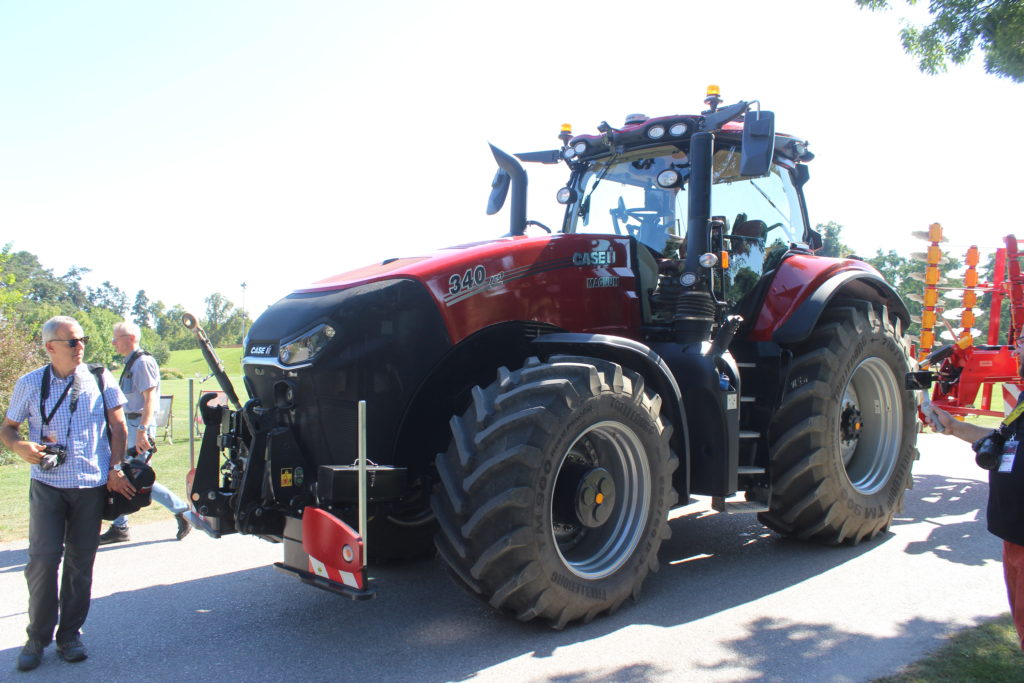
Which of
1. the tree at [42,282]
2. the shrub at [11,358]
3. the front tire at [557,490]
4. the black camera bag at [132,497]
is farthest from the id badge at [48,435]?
the tree at [42,282]

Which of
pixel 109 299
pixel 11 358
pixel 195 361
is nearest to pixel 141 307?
pixel 109 299

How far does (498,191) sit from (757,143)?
196 centimetres

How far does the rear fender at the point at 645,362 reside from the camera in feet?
14.3

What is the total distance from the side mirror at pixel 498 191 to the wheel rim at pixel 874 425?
2965 millimetres

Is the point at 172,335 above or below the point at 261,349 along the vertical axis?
below

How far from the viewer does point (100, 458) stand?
4094mm

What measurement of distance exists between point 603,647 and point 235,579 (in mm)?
2477

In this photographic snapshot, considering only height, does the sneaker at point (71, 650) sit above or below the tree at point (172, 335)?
above

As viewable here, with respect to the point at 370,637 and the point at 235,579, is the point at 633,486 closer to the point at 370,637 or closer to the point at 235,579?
the point at 370,637

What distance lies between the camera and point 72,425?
158 inches

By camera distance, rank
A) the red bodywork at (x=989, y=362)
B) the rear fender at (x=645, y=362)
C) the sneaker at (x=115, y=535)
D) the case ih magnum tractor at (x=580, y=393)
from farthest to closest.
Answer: the red bodywork at (x=989, y=362)
the sneaker at (x=115, y=535)
the rear fender at (x=645, y=362)
the case ih magnum tractor at (x=580, y=393)

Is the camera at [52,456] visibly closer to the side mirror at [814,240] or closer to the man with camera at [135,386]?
the man with camera at [135,386]

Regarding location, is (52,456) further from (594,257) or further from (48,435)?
(594,257)

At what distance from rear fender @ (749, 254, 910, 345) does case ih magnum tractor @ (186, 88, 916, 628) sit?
2 cm
